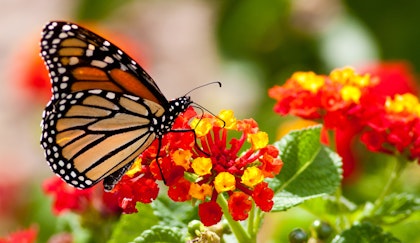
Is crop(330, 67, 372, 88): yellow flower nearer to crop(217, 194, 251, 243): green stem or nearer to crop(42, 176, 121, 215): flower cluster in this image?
crop(217, 194, 251, 243): green stem

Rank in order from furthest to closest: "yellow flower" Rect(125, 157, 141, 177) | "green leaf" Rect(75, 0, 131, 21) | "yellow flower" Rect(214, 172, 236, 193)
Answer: "green leaf" Rect(75, 0, 131, 21)
"yellow flower" Rect(125, 157, 141, 177)
"yellow flower" Rect(214, 172, 236, 193)

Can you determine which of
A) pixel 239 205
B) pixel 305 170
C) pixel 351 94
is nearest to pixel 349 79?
pixel 351 94

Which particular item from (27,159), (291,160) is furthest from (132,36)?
(291,160)

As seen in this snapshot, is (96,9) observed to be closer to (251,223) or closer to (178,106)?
(178,106)

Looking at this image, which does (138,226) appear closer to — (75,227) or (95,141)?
(95,141)

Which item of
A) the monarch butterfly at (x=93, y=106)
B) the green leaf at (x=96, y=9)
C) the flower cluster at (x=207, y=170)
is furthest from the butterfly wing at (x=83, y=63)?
the green leaf at (x=96, y=9)

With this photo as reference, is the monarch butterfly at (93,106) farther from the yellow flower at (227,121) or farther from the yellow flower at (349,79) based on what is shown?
the yellow flower at (349,79)

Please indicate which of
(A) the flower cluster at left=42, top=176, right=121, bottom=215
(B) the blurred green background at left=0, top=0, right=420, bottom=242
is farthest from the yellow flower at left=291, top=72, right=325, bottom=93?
(B) the blurred green background at left=0, top=0, right=420, bottom=242
